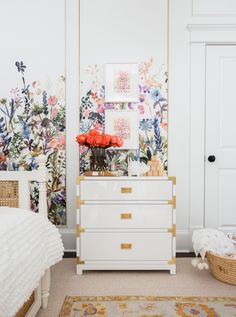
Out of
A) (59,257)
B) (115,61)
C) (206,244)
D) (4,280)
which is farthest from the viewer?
(115,61)

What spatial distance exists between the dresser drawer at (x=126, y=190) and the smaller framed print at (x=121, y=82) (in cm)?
100

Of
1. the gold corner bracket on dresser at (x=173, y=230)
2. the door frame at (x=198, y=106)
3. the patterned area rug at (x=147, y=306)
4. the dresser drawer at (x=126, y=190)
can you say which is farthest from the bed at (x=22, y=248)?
the door frame at (x=198, y=106)

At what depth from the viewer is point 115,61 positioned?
3.47m

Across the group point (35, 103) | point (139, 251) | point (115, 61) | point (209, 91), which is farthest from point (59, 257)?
point (209, 91)

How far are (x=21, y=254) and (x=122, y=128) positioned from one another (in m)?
2.13

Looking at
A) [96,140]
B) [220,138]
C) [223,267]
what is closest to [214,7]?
[220,138]

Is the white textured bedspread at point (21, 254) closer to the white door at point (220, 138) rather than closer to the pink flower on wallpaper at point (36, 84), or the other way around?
the pink flower on wallpaper at point (36, 84)

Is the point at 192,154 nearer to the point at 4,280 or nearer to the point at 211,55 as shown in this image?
the point at 211,55

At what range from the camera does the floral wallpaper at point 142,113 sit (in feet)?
11.4

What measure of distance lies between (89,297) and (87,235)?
60 centimetres

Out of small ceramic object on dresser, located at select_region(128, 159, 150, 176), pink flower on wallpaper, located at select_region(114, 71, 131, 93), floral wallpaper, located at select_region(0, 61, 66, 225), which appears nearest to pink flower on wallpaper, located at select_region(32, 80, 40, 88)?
floral wallpaper, located at select_region(0, 61, 66, 225)

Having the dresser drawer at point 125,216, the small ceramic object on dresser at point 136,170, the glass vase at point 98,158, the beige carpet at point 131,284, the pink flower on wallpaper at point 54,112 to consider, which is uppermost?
the pink flower on wallpaper at point 54,112

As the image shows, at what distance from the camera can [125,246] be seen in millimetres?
2904

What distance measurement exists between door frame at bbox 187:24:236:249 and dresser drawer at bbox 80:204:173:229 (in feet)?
2.46
